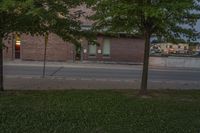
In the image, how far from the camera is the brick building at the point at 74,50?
136 ft

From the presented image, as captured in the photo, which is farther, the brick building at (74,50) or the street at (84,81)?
the brick building at (74,50)

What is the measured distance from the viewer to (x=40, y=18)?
1148 cm

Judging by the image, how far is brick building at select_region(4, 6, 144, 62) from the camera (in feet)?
136

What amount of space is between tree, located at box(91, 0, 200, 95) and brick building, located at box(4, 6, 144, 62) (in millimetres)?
26327

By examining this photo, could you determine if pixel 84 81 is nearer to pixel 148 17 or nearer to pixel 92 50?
pixel 148 17
